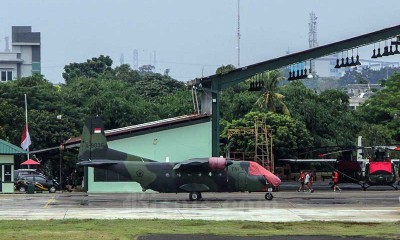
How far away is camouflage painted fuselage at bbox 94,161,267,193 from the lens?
144 feet

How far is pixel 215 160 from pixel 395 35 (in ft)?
59.0

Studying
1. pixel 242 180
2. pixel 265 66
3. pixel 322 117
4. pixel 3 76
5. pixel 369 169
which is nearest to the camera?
pixel 242 180

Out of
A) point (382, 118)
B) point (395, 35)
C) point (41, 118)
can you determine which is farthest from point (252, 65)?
point (382, 118)

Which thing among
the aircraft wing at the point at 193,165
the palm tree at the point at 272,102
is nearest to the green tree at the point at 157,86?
the palm tree at the point at 272,102

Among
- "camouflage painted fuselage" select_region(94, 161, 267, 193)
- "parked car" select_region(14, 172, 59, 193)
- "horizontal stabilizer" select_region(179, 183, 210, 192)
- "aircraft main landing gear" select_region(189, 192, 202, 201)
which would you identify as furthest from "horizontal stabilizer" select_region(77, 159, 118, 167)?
"parked car" select_region(14, 172, 59, 193)

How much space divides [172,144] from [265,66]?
8072mm

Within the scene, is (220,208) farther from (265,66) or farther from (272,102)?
(272,102)

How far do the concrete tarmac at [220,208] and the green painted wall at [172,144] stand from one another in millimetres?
6527

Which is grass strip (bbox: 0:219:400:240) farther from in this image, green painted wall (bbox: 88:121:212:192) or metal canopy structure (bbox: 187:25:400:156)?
metal canopy structure (bbox: 187:25:400:156)

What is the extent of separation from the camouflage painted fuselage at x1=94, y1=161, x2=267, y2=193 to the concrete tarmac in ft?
2.53

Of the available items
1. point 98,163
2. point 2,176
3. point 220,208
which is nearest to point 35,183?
point 2,176

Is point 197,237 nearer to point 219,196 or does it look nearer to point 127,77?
point 219,196

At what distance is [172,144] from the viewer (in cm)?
5631

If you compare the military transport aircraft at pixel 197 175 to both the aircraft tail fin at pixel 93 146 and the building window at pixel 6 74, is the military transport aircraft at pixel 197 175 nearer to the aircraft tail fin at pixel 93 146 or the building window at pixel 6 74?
the aircraft tail fin at pixel 93 146
